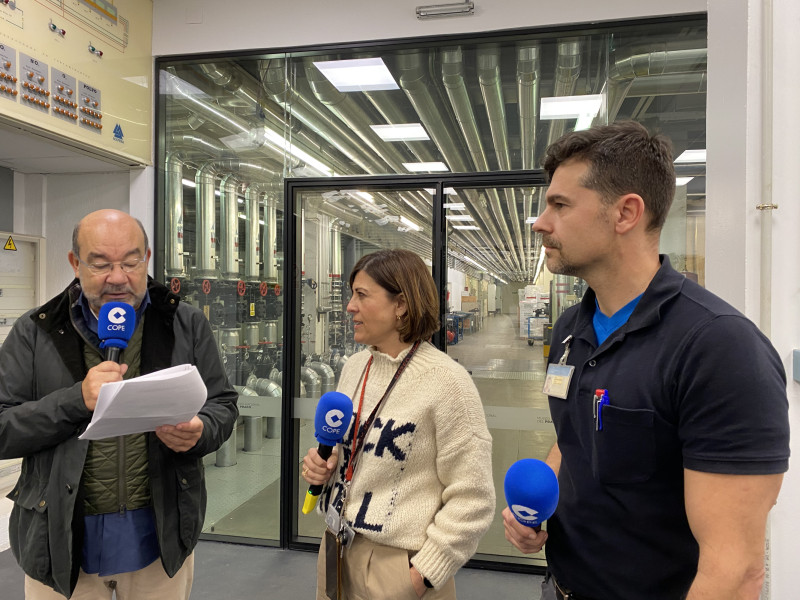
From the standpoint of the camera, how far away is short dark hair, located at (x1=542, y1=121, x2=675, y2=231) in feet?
3.41

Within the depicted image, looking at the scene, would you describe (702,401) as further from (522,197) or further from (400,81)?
(400,81)

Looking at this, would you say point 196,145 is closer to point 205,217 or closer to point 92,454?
point 205,217

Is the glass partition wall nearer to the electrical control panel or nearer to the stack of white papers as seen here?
the electrical control panel

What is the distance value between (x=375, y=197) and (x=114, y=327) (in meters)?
2.30

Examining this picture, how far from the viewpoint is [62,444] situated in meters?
1.49

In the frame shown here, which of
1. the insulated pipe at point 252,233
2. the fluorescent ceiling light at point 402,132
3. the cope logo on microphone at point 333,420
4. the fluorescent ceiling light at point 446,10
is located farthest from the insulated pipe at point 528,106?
the cope logo on microphone at point 333,420

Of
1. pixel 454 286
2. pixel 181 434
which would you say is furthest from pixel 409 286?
pixel 454 286

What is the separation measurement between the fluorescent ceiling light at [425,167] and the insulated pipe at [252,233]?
108 cm

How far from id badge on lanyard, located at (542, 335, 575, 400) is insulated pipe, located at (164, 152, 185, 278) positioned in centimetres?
314

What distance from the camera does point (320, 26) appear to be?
3.35m

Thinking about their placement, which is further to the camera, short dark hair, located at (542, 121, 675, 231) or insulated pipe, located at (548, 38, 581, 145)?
insulated pipe, located at (548, 38, 581, 145)

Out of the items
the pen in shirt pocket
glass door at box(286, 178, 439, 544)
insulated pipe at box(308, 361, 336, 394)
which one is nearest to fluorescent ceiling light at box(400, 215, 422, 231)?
glass door at box(286, 178, 439, 544)

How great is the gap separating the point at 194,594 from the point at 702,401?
300cm

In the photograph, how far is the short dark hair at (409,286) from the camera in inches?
64.1
